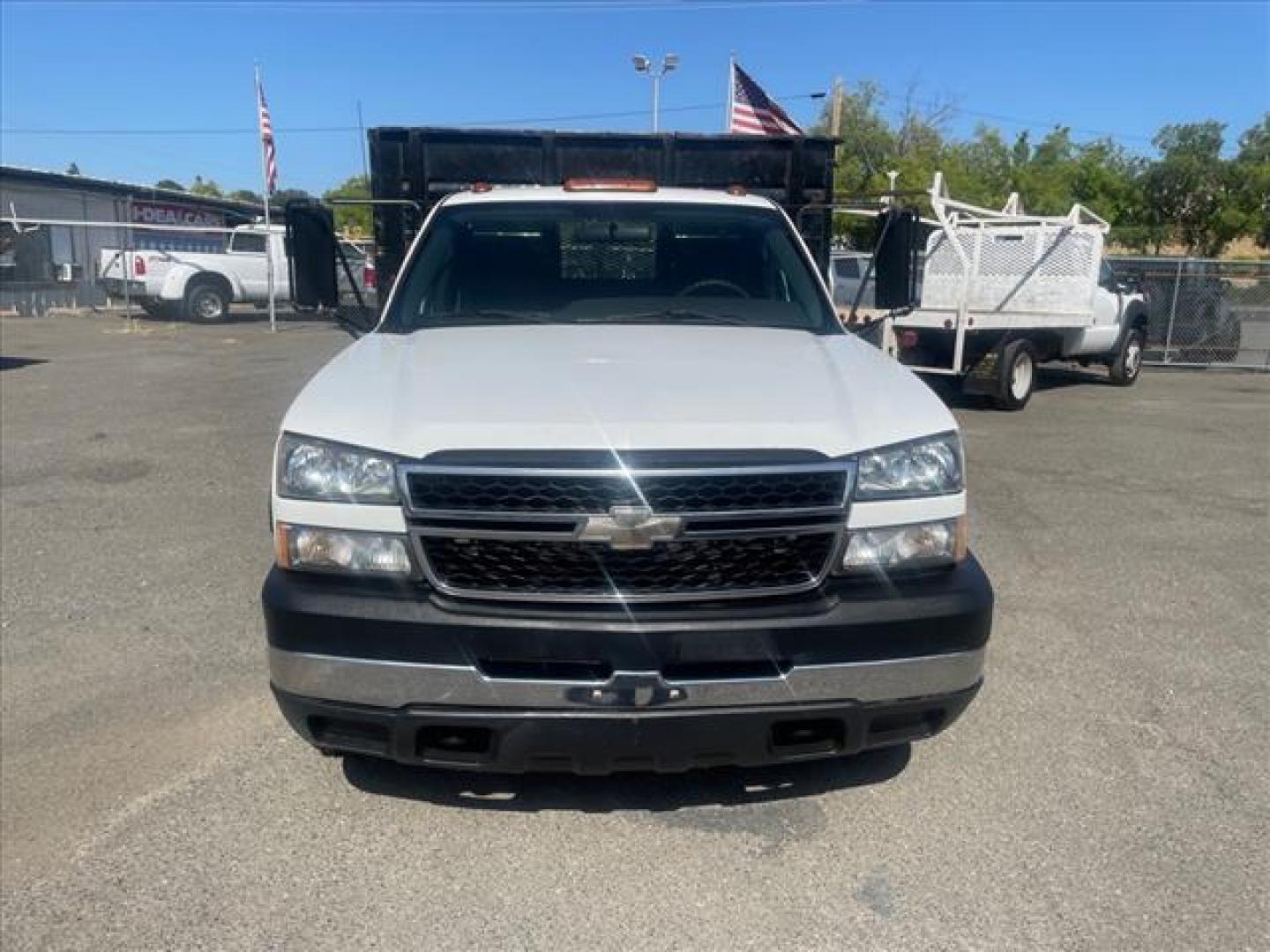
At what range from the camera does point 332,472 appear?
113 inches

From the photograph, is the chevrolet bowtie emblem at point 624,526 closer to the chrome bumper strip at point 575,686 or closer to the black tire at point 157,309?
the chrome bumper strip at point 575,686

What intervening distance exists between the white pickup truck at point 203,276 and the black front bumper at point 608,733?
20.5 metres

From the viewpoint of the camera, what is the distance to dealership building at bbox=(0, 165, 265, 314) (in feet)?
84.3

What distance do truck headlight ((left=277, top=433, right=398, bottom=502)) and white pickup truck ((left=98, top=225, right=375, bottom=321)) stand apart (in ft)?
66.4

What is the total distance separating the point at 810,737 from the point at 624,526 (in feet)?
2.77

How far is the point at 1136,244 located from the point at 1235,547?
147 ft

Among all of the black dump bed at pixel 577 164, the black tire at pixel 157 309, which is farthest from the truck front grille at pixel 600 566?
the black tire at pixel 157 309

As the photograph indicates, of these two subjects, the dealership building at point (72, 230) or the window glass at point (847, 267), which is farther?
the dealership building at point (72, 230)

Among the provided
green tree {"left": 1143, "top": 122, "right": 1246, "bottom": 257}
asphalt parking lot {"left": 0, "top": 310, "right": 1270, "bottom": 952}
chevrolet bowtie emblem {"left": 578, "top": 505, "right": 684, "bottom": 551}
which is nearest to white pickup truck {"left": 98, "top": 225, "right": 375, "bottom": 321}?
asphalt parking lot {"left": 0, "top": 310, "right": 1270, "bottom": 952}

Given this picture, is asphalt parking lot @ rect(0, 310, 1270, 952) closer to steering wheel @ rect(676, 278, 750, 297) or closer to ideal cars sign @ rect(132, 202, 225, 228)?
steering wheel @ rect(676, 278, 750, 297)

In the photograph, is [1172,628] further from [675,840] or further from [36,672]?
[36,672]

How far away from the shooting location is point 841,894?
A: 9.62ft

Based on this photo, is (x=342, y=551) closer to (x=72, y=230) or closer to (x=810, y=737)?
(x=810, y=737)

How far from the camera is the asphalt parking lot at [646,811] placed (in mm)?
2818
